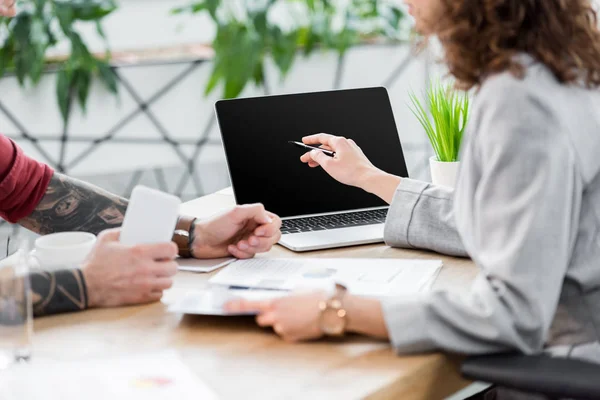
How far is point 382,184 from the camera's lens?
1623 millimetres

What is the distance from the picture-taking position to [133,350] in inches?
44.7

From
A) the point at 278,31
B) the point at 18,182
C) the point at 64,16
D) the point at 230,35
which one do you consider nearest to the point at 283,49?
the point at 278,31

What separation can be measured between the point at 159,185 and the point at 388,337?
3.24 m

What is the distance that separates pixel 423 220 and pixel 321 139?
12.0 inches

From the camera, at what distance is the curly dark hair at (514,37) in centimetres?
112

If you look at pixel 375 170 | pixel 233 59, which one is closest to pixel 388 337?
pixel 375 170

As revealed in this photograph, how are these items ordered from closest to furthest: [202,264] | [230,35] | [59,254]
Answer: [59,254], [202,264], [230,35]

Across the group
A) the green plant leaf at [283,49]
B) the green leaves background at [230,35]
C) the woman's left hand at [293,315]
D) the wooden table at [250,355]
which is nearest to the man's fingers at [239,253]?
the wooden table at [250,355]

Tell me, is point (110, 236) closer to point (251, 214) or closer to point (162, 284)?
point (162, 284)

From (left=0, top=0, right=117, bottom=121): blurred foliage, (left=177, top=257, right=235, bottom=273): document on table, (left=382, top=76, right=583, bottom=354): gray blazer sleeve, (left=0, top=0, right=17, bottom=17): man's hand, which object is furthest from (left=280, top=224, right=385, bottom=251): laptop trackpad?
(left=0, top=0, right=117, bottom=121): blurred foliage

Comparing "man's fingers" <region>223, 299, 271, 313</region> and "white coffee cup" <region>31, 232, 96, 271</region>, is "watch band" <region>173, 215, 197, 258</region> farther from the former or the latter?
"man's fingers" <region>223, 299, 271, 313</region>

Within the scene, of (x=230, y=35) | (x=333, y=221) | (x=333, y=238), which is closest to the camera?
(x=333, y=238)

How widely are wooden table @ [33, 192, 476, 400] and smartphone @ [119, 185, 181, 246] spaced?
109mm

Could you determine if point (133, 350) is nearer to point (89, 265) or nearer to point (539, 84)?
point (89, 265)
